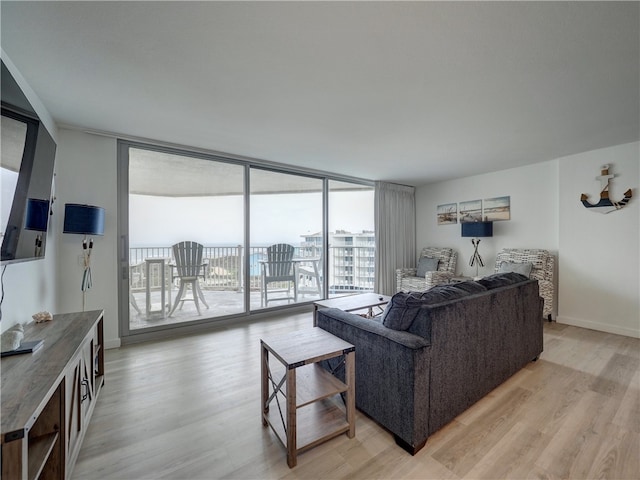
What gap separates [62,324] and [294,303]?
2.88 meters

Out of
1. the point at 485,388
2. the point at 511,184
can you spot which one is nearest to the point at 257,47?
the point at 485,388

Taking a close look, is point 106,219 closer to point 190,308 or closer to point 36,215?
point 36,215

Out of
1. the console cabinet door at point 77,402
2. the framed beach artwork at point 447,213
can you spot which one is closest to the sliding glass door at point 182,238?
the console cabinet door at point 77,402

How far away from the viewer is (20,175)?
145 centimetres

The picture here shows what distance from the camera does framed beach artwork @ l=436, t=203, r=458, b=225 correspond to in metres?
5.09

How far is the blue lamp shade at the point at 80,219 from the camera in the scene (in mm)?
2283

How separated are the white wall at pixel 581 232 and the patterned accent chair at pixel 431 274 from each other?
19.9 inches

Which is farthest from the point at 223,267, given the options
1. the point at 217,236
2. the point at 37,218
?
the point at 37,218

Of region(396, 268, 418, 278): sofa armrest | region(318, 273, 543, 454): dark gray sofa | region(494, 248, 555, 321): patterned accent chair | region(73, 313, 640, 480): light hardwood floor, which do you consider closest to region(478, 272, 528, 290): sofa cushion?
region(318, 273, 543, 454): dark gray sofa

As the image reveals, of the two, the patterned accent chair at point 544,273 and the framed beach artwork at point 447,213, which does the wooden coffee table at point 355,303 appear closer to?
the patterned accent chair at point 544,273

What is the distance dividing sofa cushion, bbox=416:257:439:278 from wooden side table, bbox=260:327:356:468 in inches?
148

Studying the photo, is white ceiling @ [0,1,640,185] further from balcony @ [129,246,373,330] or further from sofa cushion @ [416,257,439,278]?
sofa cushion @ [416,257,439,278]

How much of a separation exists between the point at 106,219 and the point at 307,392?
2752mm

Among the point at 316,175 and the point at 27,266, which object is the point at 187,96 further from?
the point at 316,175
